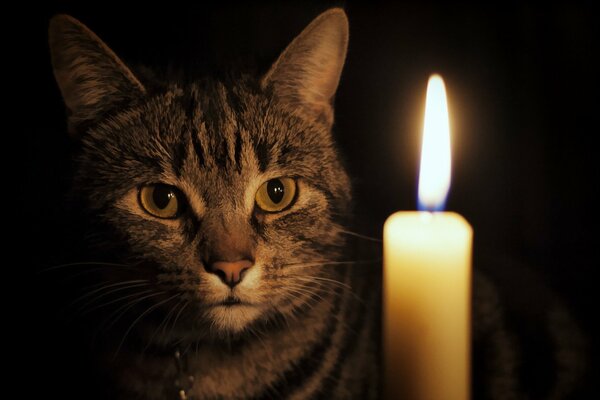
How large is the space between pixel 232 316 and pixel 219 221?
134mm

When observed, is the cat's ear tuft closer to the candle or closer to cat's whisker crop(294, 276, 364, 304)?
cat's whisker crop(294, 276, 364, 304)

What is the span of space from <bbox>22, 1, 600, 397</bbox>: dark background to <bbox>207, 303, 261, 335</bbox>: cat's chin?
0.26 m

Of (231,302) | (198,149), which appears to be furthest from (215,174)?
(231,302)

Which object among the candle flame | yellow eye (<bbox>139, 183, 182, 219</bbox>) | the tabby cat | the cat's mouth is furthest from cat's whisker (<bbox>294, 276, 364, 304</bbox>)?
the candle flame

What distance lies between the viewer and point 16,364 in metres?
0.79

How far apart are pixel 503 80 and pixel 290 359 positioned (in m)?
0.58

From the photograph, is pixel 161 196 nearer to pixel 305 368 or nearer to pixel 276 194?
pixel 276 194

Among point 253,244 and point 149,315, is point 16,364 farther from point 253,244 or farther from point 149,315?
point 253,244

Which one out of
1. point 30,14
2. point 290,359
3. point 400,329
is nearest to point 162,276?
point 290,359

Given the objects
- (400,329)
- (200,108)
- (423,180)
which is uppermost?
(200,108)

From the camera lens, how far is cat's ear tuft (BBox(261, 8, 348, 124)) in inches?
29.1

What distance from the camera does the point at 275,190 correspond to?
78 centimetres

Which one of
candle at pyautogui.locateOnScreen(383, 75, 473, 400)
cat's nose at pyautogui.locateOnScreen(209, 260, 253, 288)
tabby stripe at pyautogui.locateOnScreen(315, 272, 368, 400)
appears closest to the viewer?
candle at pyautogui.locateOnScreen(383, 75, 473, 400)

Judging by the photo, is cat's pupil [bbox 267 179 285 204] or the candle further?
cat's pupil [bbox 267 179 285 204]
